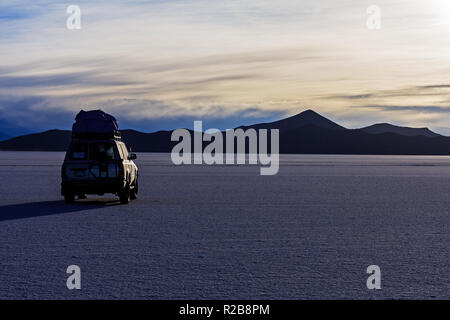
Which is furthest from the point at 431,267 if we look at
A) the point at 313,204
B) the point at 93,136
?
the point at 93,136

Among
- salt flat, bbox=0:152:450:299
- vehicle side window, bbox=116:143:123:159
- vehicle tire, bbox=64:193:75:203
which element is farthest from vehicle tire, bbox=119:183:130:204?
vehicle tire, bbox=64:193:75:203

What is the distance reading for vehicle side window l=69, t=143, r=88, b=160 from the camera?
827 inches

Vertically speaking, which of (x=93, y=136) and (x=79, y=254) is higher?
(x=93, y=136)

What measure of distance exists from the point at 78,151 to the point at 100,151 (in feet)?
2.33

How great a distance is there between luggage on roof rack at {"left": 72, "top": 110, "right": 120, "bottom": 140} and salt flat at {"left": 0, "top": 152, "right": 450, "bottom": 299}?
2221mm

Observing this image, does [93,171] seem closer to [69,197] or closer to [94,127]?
[69,197]

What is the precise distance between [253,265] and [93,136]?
12.8 m

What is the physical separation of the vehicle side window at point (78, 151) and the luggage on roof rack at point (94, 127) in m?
0.57

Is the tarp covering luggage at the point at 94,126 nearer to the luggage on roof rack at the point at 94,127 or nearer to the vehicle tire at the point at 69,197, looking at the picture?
the luggage on roof rack at the point at 94,127

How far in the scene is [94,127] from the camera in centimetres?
2177
